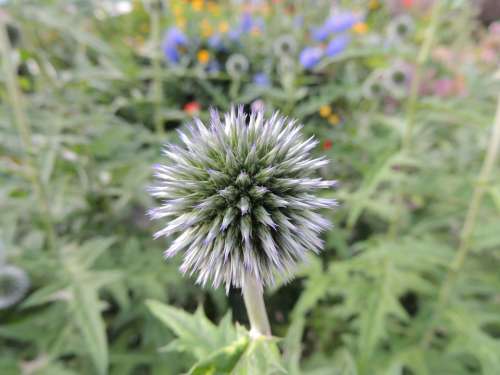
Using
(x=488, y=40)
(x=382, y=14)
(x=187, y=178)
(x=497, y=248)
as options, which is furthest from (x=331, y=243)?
(x=488, y=40)

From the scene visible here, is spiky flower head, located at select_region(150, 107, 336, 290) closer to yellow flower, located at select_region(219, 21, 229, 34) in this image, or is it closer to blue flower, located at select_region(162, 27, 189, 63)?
blue flower, located at select_region(162, 27, 189, 63)

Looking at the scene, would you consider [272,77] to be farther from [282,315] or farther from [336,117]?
[282,315]

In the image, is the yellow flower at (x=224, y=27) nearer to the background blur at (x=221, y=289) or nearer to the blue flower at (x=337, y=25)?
the blue flower at (x=337, y=25)

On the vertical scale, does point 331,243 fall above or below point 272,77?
below

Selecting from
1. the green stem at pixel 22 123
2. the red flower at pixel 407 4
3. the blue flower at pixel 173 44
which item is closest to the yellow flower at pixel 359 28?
the blue flower at pixel 173 44

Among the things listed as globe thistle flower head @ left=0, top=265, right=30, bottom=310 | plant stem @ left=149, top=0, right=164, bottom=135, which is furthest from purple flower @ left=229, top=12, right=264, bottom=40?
globe thistle flower head @ left=0, top=265, right=30, bottom=310

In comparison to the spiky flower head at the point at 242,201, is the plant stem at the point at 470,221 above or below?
below
